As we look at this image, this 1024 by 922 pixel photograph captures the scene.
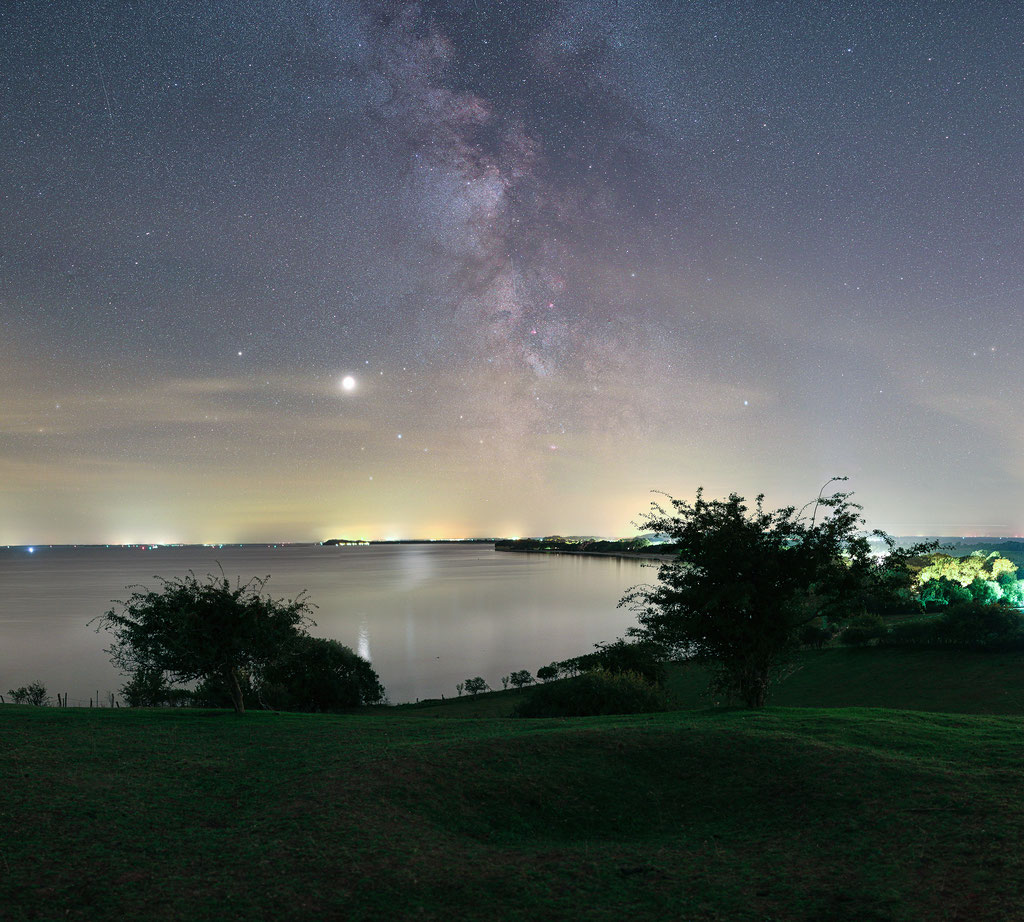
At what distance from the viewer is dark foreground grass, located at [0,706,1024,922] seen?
28.9ft

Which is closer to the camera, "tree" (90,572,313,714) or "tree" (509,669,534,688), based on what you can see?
"tree" (90,572,313,714)

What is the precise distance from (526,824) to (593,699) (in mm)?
23304

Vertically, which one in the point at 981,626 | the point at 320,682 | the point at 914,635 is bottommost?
the point at 320,682

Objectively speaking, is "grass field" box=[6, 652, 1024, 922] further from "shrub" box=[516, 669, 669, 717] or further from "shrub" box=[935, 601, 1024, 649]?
"shrub" box=[935, 601, 1024, 649]

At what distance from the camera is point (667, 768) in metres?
14.9

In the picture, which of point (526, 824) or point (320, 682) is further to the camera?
point (320, 682)

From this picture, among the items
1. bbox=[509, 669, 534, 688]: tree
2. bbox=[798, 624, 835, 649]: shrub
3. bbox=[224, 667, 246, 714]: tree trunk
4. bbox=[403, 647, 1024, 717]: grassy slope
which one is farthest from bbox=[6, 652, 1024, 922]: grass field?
bbox=[798, 624, 835, 649]: shrub

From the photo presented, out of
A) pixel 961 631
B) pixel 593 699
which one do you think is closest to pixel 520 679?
pixel 593 699

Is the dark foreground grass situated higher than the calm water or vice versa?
the dark foreground grass

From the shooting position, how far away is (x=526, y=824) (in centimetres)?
1255

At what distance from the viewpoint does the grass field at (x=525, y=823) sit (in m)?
8.82

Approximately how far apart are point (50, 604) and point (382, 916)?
563 feet

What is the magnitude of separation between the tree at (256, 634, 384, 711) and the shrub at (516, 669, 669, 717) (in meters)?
22.5

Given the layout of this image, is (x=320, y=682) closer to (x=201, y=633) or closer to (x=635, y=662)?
(x=635, y=662)
